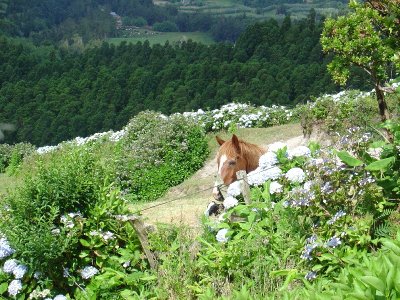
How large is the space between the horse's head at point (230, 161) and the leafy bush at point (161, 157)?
30.2 feet

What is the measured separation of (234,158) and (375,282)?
4.77 m

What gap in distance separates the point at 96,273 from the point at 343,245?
7.98ft

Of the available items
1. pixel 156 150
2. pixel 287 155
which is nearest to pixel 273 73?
pixel 156 150

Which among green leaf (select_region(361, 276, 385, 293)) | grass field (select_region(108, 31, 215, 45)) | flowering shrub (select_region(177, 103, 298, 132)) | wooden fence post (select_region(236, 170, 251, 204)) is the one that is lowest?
grass field (select_region(108, 31, 215, 45))

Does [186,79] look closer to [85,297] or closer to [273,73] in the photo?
[273,73]

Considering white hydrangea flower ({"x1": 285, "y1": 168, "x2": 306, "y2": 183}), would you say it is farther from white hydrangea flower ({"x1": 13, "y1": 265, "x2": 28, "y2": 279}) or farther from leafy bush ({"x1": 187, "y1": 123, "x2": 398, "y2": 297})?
white hydrangea flower ({"x1": 13, "y1": 265, "x2": 28, "y2": 279})

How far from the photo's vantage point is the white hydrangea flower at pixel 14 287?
634 cm

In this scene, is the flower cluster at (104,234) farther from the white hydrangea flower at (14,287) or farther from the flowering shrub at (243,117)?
the flowering shrub at (243,117)

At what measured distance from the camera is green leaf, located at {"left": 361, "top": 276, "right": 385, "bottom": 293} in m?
3.54

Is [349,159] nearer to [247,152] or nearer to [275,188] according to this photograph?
[275,188]

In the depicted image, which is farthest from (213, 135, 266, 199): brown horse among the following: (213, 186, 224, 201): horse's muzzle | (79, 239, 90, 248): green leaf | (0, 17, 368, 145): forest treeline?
(0, 17, 368, 145): forest treeline

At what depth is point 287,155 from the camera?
7.07 meters

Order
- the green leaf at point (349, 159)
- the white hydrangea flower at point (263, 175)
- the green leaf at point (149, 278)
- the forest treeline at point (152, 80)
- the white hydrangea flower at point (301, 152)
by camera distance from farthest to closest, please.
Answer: the forest treeline at point (152, 80), the white hydrangea flower at point (301, 152), the white hydrangea flower at point (263, 175), the green leaf at point (149, 278), the green leaf at point (349, 159)

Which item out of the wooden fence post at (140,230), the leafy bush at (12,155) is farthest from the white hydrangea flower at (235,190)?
the leafy bush at (12,155)
